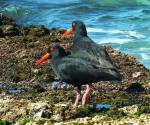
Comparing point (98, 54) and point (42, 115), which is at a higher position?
point (98, 54)

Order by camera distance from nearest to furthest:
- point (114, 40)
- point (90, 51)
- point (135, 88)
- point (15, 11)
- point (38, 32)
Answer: point (90, 51), point (135, 88), point (38, 32), point (114, 40), point (15, 11)

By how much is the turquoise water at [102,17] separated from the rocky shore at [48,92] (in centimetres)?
633

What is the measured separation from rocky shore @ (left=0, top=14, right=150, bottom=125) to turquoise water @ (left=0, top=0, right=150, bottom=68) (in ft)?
20.8

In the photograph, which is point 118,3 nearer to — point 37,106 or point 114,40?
point 114,40

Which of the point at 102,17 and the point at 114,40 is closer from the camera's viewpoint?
the point at 114,40

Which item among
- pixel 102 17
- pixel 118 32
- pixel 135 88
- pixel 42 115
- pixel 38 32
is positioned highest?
pixel 42 115

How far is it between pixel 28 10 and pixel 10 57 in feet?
55.4

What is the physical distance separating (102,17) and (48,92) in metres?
19.9

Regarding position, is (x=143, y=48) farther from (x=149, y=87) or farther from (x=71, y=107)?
(x=71, y=107)

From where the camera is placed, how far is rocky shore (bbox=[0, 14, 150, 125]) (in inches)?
456

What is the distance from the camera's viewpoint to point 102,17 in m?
33.9

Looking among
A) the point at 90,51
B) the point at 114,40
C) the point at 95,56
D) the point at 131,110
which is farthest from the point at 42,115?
the point at 114,40

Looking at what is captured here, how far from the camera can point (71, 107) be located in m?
12.0

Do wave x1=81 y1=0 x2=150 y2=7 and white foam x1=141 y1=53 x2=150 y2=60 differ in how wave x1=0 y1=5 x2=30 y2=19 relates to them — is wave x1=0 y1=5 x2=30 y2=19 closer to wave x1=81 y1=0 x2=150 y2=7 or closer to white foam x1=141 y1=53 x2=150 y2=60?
wave x1=81 y1=0 x2=150 y2=7
